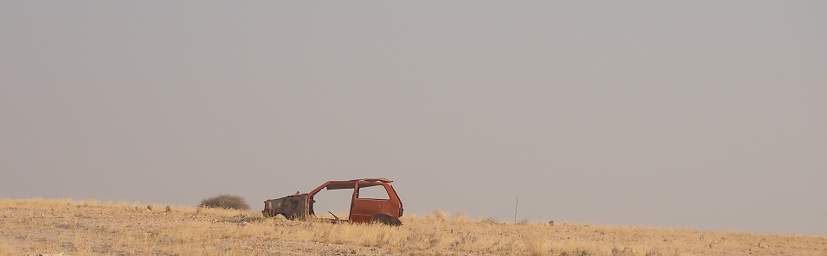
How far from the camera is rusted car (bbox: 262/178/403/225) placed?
2400 cm

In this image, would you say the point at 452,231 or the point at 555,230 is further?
the point at 555,230

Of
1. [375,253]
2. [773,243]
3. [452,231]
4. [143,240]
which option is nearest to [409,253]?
[375,253]

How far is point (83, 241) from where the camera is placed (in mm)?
18125

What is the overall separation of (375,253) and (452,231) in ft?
23.7

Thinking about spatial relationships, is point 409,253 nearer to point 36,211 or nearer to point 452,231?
point 452,231

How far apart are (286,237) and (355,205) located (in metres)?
4.43

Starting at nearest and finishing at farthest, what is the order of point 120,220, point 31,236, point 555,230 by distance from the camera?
point 31,236 < point 120,220 < point 555,230

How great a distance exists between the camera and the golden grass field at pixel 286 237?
1770 cm

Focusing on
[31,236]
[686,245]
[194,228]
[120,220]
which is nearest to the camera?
[31,236]

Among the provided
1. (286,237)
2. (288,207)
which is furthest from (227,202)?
(286,237)

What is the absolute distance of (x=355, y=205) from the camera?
80.0ft

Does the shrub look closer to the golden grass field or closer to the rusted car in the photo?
the golden grass field

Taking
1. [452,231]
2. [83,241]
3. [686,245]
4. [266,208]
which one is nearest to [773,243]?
[686,245]

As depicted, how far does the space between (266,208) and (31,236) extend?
7.64 meters
